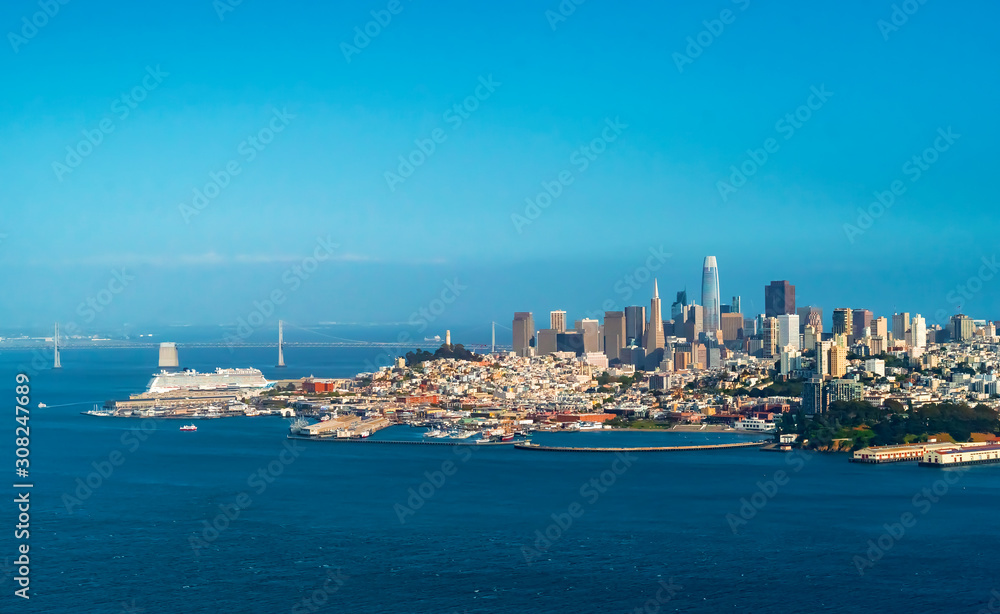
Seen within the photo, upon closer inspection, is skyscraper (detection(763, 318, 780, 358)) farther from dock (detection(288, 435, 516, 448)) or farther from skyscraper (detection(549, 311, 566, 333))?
dock (detection(288, 435, 516, 448))

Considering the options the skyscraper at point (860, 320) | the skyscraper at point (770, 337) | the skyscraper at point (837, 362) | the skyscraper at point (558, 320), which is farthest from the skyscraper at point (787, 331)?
the skyscraper at point (837, 362)

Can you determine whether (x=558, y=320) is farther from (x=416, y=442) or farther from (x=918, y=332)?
(x=416, y=442)

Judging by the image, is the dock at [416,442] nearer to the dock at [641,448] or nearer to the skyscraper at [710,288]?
the dock at [641,448]

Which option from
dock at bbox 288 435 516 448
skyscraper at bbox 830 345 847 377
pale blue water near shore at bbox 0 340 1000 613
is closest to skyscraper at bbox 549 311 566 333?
skyscraper at bbox 830 345 847 377

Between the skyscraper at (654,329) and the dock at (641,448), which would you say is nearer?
the dock at (641,448)

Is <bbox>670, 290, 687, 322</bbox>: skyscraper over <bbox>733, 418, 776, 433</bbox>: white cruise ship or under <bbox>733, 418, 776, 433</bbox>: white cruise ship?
over

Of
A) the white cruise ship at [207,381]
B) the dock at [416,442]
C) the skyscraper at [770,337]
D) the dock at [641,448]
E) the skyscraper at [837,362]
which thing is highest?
the skyscraper at [770,337]
